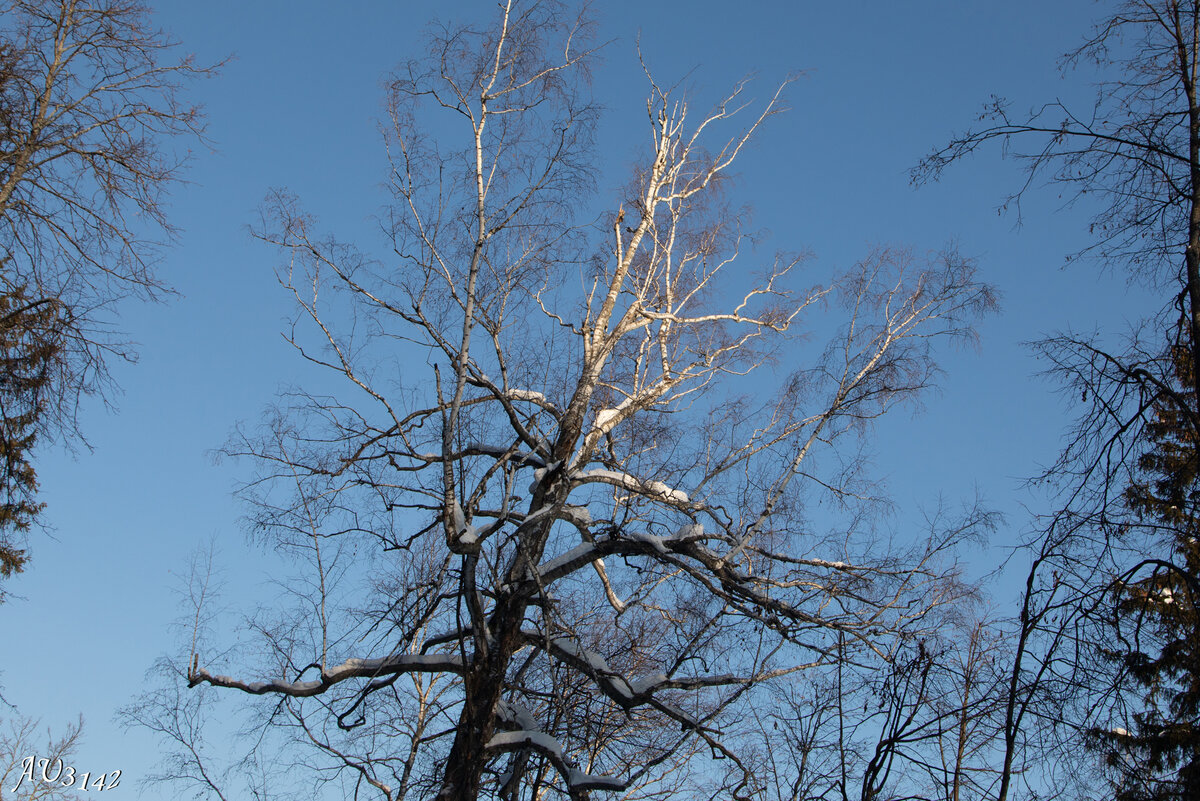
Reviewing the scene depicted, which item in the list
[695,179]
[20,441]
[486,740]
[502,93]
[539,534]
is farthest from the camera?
[695,179]

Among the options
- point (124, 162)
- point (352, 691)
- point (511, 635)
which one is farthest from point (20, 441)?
point (511, 635)

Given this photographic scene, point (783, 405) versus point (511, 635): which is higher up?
point (783, 405)

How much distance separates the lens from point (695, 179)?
12594 millimetres

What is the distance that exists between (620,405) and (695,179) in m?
3.63

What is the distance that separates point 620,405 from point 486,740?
13.3 ft

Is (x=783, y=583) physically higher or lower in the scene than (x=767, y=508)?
lower

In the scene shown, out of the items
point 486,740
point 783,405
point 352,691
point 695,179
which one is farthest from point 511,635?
point 695,179

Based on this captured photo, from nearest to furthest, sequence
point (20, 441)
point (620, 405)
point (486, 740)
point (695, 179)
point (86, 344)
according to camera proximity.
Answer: point (86, 344), point (20, 441), point (486, 740), point (620, 405), point (695, 179)

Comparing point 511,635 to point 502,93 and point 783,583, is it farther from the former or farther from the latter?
point 502,93

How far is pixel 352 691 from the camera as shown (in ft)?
30.9

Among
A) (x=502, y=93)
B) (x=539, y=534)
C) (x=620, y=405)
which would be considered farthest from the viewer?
(x=620, y=405)

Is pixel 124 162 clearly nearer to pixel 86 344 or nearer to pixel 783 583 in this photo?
pixel 86 344

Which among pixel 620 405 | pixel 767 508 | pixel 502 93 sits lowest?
pixel 767 508

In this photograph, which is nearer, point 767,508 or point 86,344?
point 86,344
